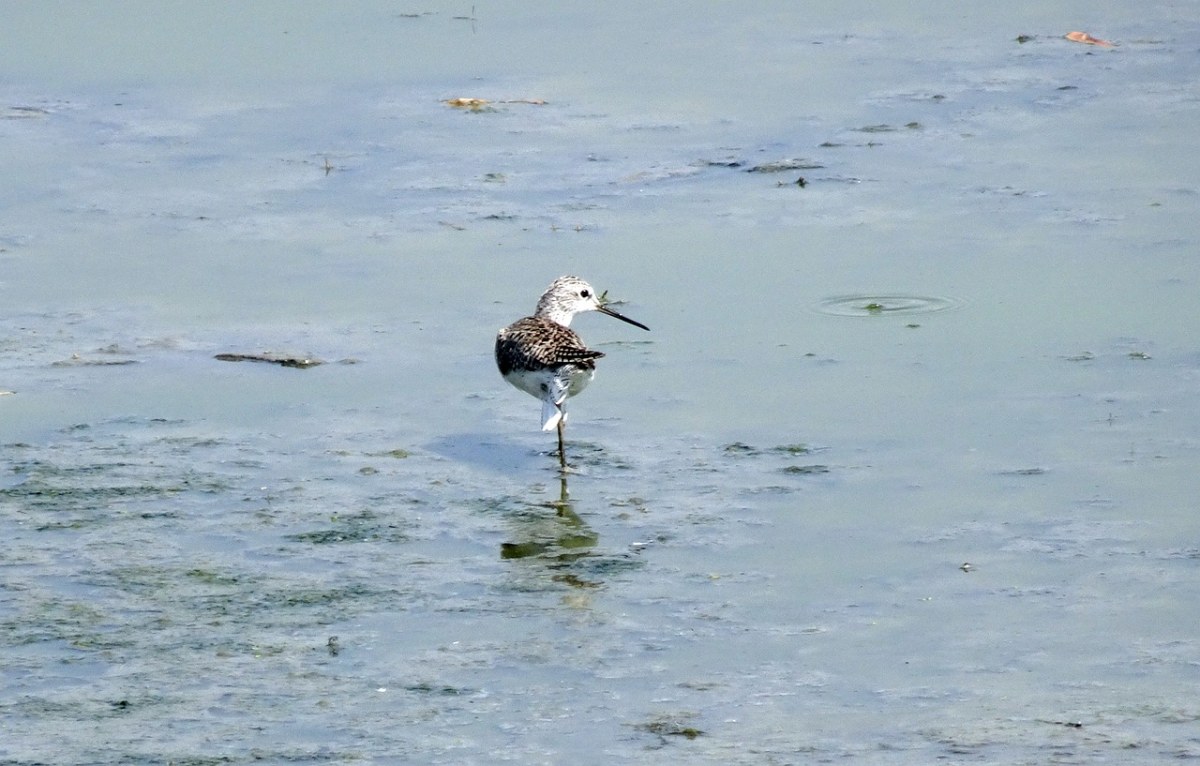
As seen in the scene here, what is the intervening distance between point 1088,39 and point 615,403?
819 centimetres

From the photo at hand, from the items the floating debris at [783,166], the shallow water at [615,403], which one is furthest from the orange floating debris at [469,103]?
the floating debris at [783,166]

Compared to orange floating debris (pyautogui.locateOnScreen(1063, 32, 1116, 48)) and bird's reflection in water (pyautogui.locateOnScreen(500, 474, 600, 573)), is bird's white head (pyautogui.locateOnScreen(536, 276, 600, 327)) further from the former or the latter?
orange floating debris (pyautogui.locateOnScreen(1063, 32, 1116, 48))

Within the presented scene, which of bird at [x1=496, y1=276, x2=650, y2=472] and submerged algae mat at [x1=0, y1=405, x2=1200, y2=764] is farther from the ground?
bird at [x1=496, y1=276, x2=650, y2=472]

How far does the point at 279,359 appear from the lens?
11.1 meters

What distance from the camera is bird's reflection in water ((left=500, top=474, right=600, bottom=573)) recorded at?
8.87 metres

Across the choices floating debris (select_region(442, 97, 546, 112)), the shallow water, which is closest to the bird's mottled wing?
the shallow water

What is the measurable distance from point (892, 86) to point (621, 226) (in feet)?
12.8

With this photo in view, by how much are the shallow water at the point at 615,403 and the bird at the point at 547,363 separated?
0.90 feet

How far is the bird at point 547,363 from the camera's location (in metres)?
9.94

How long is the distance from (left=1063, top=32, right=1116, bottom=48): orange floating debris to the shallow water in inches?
10.8

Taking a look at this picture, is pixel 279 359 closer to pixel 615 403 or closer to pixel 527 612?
pixel 615 403

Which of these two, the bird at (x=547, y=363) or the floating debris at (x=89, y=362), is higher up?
the bird at (x=547, y=363)

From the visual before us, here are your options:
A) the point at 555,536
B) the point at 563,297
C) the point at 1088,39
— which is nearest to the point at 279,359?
the point at 563,297

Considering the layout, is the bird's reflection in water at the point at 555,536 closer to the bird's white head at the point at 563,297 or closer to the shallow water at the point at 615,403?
the shallow water at the point at 615,403
